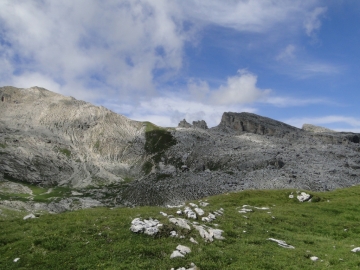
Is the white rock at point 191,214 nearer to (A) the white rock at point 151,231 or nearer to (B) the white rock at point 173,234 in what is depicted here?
(B) the white rock at point 173,234

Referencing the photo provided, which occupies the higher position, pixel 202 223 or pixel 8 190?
pixel 202 223

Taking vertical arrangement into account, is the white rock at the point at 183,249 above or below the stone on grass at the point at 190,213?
below

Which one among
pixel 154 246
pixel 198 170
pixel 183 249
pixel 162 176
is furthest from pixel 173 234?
pixel 198 170

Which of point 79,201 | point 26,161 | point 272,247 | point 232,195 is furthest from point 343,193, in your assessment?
point 26,161

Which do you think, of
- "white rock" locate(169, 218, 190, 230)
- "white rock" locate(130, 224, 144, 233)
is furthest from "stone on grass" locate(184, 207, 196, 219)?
"white rock" locate(130, 224, 144, 233)

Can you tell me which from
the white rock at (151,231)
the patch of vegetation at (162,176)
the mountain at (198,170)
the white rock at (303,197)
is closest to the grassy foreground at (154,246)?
the white rock at (151,231)

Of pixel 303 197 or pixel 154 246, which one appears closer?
pixel 154 246

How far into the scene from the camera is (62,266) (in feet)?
60.4

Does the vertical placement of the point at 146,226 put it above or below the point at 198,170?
above

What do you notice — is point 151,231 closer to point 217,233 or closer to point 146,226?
point 146,226

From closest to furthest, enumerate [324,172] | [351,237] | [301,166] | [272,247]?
[272,247] < [351,237] < [324,172] < [301,166]

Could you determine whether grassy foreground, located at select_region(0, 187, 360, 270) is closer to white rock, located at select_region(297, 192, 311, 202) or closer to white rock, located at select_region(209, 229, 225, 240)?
white rock, located at select_region(209, 229, 225, 240)

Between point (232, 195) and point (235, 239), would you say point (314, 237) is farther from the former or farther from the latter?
point (232, 195)

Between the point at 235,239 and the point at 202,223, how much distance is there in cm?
388
